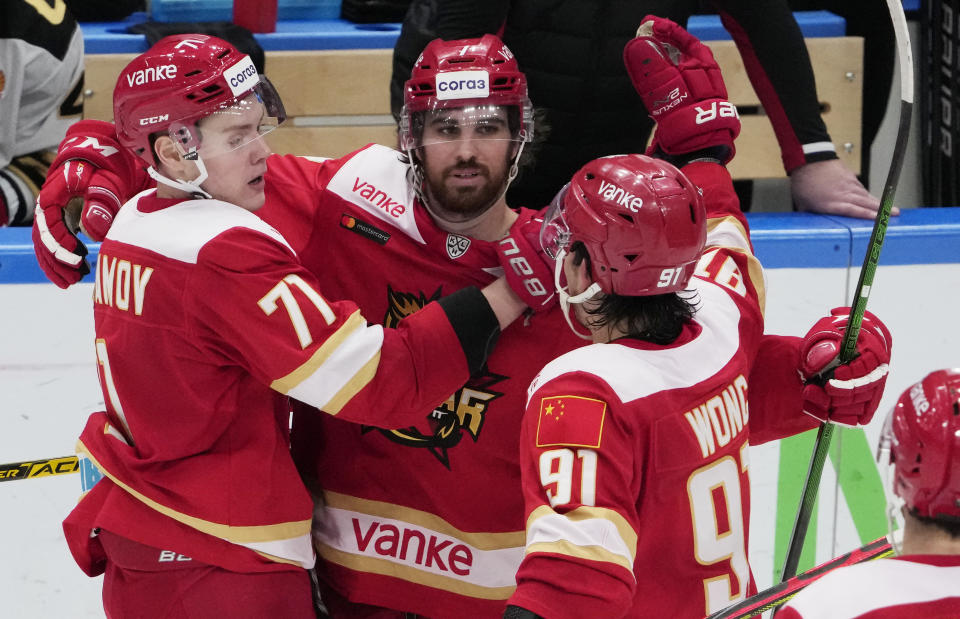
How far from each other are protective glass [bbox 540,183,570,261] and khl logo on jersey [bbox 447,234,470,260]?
0.24 metres

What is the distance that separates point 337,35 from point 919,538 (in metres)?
2.89

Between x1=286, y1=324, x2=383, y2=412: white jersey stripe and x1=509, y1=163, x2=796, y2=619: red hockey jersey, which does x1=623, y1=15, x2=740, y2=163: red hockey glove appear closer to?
x1=509, y1=163, x2=796, y2=619: red hockey jersey

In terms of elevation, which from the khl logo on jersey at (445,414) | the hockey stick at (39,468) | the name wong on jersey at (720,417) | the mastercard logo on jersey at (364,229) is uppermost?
the name wong on jersey at (720,417)

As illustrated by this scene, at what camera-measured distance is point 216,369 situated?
173 cm

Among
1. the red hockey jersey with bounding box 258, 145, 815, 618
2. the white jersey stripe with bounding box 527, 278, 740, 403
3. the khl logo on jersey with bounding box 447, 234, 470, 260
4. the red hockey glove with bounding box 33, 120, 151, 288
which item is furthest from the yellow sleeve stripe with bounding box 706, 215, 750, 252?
the red hockey glove with bounding box 33, 120, 151, 288

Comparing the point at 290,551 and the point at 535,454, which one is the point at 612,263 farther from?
the point at 290,551

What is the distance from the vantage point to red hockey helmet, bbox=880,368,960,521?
1132 mm

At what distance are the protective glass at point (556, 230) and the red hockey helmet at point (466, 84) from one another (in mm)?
272

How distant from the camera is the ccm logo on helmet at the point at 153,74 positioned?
1722mm

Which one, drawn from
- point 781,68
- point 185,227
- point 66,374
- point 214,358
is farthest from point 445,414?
point 781,68

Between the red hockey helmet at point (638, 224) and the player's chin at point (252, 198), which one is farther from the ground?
the red hockey helmet at point (638, 224)

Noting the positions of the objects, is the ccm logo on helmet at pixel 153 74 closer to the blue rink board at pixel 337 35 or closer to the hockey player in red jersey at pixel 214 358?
the hockey player in red jersey at pixel 214 358

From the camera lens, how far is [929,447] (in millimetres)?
1143

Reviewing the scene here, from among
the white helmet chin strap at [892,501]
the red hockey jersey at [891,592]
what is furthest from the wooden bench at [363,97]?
the red hockey jersey at [891,592]
